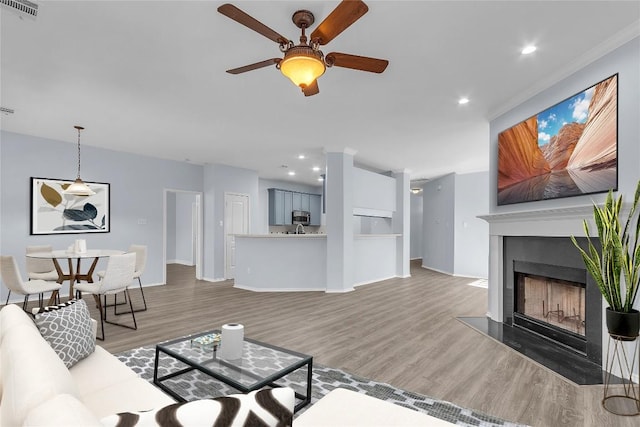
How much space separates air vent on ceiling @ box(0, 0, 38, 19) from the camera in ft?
7.02

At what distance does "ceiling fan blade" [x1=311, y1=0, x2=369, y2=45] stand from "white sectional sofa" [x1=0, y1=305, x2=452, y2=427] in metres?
1.74

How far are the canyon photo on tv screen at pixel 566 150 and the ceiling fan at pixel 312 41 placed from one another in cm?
206

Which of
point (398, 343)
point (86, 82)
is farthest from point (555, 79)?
point (86, 82)

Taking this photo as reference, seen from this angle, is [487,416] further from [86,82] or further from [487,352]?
[86,82]

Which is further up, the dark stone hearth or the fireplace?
the fireplace

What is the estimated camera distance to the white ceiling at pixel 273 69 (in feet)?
7.76

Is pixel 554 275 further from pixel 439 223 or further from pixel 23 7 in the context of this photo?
pixel 439 223

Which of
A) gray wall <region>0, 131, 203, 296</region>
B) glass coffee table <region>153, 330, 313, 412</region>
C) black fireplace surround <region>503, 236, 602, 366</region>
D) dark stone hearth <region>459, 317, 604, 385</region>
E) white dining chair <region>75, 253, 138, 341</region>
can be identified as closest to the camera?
glass coffee table <region>153, 330, 313, 412</region>

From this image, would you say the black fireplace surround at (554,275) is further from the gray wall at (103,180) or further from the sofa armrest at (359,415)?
the gray wall at (103,180)

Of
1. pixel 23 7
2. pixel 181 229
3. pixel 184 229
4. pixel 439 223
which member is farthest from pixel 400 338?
pixel 181 229

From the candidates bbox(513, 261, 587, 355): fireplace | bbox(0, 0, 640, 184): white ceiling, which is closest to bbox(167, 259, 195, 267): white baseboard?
bbox(0, 0, 640, 184): white ceiling

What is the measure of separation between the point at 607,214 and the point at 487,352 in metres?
1.64

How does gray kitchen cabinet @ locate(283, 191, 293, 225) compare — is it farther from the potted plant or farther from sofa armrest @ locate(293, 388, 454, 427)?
sofa armrest @ locate(293, 388, 454, 427)

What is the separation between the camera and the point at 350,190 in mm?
6430
